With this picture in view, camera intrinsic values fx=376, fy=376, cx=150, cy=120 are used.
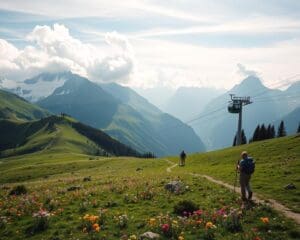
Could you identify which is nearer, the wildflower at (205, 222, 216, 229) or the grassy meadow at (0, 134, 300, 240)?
the grassy meadow at (0, 134, 300, 240)

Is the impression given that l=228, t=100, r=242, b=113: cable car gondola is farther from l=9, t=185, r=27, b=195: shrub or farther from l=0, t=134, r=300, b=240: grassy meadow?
l=9, t=185, r=27, b=195: shrub

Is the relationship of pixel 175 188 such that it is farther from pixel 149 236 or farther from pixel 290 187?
pixel 149 236

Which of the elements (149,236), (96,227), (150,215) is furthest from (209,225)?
(96,227)

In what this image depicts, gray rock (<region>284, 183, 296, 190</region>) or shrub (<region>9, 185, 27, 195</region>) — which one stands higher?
gray rock (<region>284, 183, 296, 190</region>)

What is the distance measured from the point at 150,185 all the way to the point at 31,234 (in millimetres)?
13759

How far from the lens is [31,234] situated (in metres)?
19.6

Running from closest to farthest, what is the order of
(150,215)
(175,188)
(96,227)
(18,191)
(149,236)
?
1. (149,236)
2. (96,227)
3. (150,215)
4. (175,188)
5. (18,191)

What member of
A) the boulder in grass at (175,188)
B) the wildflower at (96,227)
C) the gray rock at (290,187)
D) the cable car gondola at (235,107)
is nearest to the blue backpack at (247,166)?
the gray rock at (290,187)

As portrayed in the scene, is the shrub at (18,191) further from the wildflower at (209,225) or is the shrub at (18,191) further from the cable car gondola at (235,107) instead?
the cable car gondola at (235,107)

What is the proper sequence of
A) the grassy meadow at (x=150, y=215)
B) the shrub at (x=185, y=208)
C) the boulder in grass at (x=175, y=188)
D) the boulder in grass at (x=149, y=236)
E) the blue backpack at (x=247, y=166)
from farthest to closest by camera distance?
the boulder in grass at (x=175, y=188), the blue backpack at (x=247, y=166), the shrub at (x=185, y=208), the grassy meadow at (x=150, y=215), the boulder in grass at (x=149, y=236)

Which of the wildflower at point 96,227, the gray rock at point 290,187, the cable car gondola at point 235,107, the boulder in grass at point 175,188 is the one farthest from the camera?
the cable car gondola at point 235,107

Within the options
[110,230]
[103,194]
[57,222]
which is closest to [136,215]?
[110,230]

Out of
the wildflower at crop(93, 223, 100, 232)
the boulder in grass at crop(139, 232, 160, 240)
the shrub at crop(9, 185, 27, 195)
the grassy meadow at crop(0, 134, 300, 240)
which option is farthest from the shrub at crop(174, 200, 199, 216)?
the shrub at crop(9, 185, 27, 195)

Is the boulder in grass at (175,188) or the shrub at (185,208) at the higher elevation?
the boulder in grass at (175,188)
